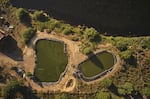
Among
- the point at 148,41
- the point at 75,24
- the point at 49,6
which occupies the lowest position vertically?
the point at 148,41

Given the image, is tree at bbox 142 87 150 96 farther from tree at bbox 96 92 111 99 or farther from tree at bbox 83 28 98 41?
tree at bbox 83 28 98 41

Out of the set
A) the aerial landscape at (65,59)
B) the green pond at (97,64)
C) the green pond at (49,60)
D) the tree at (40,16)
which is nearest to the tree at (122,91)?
the aerial landscape at (65,59)

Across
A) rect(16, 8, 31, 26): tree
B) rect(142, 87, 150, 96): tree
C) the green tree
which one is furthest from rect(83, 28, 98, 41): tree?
the green tree

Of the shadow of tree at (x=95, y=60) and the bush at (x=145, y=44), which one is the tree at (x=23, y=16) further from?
the bush at (x=145, y=44)

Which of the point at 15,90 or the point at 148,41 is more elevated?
the point at 148,41

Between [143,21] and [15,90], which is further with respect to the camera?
[143,21]

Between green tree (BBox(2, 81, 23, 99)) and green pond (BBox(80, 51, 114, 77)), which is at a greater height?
green pond (BBox(80, 51, 114, 77))

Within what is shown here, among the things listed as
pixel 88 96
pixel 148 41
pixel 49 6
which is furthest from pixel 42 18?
pixel 148 41

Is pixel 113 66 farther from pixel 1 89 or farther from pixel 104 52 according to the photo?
pixel 1 89
